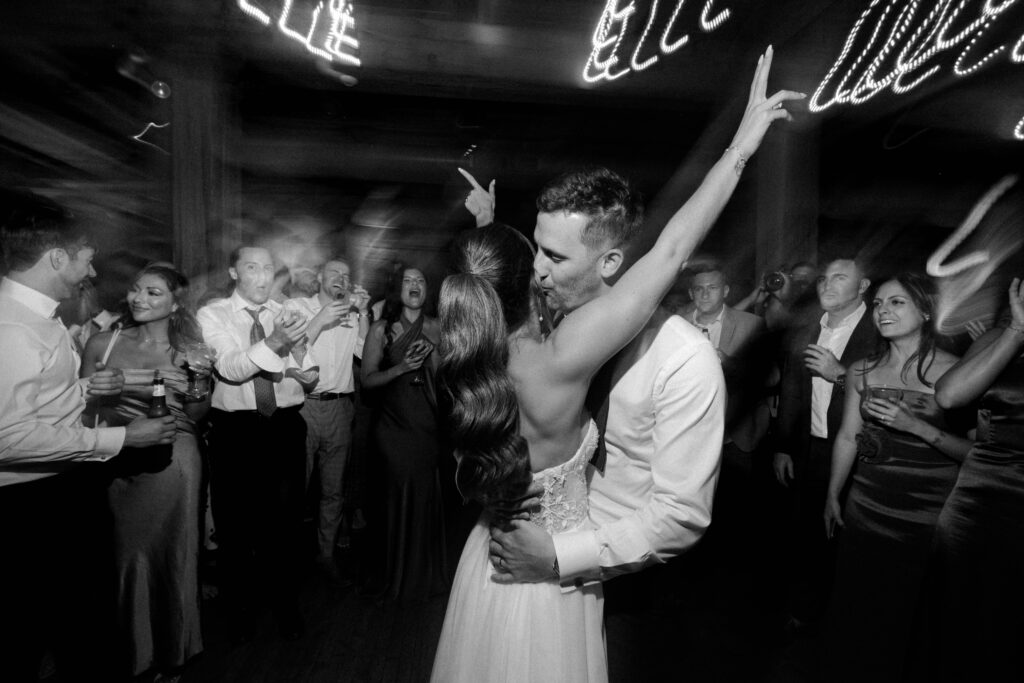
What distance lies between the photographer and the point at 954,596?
2.04m

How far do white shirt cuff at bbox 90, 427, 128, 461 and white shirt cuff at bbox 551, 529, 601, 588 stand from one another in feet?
5.74

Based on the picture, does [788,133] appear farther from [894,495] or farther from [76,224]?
[76,224]

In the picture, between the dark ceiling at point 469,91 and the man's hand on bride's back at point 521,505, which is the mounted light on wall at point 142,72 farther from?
the man's hand on bride's back at point 521,505

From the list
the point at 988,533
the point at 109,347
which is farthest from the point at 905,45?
the point at 109,347

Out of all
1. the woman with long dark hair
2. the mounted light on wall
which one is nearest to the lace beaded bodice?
the woman with long dark hair

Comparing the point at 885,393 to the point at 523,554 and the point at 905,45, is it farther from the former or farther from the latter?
the point at 905,45

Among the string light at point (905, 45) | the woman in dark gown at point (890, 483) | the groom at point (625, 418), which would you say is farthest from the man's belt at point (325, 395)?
the string light at point (905, 45)

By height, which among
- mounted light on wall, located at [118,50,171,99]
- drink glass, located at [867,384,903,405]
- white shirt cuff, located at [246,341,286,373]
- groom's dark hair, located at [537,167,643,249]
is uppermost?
mounted light on wall, located at [118,50,171,99]

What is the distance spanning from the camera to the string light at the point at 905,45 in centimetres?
336

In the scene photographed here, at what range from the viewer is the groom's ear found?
131 centimetres

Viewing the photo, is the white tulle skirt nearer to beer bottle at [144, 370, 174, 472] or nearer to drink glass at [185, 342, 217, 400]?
beer bottle at [144, 370, 174, 472]

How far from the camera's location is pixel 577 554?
1.23 meters

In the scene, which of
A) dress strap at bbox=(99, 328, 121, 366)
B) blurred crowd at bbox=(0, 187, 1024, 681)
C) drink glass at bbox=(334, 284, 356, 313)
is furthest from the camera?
drink glass at bbox=(334, 284, 356, 313)

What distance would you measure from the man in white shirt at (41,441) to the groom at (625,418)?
1.61 meters
